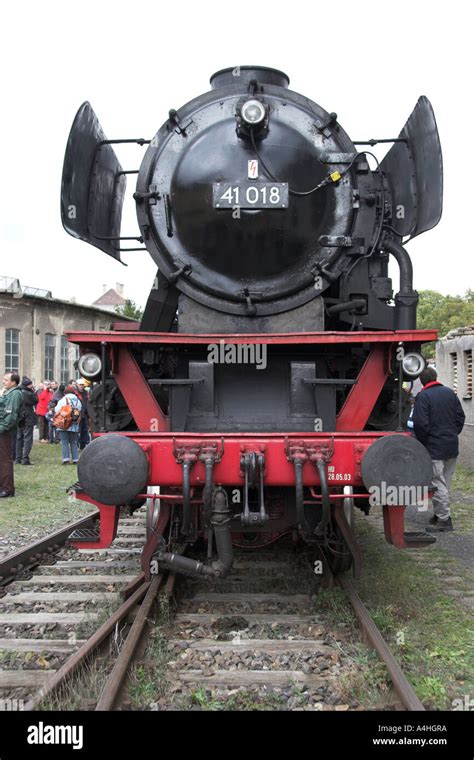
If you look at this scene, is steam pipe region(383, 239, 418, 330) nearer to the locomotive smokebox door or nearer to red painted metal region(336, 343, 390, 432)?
red painted metal region(336, 343, 390, 432)

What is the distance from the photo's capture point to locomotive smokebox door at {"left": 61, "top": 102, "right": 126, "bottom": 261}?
4.45 m

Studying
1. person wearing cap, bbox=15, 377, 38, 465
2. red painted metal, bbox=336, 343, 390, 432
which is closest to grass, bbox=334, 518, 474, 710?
red painted metal, bbox=336, 343, 390, 432

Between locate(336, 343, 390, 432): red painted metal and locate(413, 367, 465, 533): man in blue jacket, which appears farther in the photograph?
locate(413, 367, 465, 533): man in blue jacket

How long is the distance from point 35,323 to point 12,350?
1186mm

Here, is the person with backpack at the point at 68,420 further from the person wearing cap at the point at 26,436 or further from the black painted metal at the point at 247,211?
the black painted metal at the point at 247,211

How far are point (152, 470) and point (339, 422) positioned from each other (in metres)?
1.16

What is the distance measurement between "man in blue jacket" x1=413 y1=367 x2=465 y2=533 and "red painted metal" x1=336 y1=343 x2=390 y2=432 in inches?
119

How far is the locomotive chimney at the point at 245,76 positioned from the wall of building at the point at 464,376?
8.20 m

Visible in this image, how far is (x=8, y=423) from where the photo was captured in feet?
28.2

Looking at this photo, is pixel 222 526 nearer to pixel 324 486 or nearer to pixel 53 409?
pixel 324 486

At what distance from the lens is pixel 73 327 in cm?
2369

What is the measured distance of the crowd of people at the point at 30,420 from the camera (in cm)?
873
